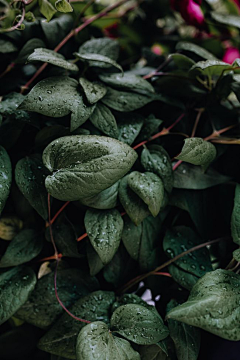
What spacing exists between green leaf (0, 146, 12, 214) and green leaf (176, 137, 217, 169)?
196mm

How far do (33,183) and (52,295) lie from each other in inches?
6.1

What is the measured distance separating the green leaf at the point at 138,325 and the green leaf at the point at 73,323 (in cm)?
3

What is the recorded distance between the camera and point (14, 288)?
0.43 m

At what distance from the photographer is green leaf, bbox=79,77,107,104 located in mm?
427

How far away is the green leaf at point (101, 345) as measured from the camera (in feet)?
1.15

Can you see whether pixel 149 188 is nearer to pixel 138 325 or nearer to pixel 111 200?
pixel 111 200

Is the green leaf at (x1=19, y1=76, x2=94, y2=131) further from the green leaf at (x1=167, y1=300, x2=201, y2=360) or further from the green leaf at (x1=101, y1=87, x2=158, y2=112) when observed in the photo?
the green leaf at (x1=167, y1=300, x2=201, y2=360)

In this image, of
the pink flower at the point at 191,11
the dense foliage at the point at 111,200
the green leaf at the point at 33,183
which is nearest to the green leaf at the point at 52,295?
the dense foliage at the point at 111,200

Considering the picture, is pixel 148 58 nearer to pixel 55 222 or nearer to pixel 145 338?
pixel 55 222

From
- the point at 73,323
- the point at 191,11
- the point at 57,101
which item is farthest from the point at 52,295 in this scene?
the point at 191,11

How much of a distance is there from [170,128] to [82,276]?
0.25m

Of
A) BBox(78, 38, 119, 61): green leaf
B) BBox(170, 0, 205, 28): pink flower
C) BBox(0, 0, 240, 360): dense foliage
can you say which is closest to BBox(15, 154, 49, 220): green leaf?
BBox(0, 0, 240, 360): dense foliage

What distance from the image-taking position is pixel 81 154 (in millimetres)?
373

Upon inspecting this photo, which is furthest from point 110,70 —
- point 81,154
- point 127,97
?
point 81,154
